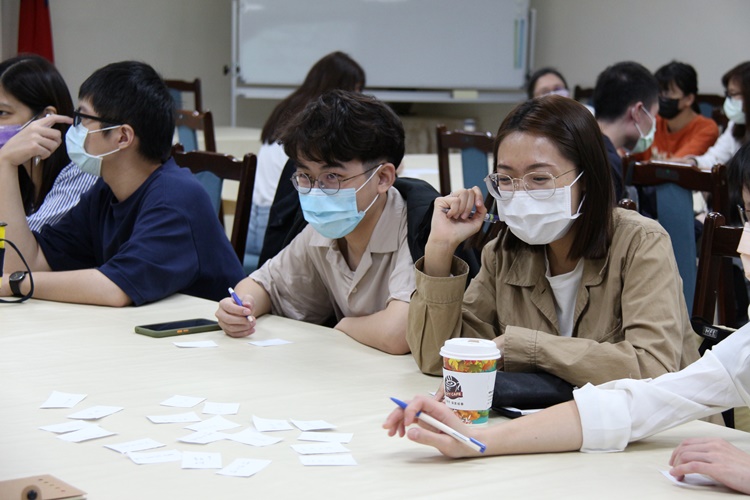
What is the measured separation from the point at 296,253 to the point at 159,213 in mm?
394

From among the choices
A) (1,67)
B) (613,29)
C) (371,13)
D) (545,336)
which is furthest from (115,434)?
(613,29)

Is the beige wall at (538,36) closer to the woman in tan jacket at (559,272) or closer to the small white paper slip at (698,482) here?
the woman in tan jacket at (559,272)

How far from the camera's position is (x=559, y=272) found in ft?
5.94

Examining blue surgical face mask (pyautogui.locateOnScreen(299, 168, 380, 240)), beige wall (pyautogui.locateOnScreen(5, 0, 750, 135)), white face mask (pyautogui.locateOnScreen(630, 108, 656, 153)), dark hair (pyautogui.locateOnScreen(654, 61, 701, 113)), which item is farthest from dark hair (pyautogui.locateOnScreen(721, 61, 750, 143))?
blue surgical face mask (pyautogui.locateOnScreen(299, 168, 380, 240))

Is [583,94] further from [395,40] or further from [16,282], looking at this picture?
[16,282]

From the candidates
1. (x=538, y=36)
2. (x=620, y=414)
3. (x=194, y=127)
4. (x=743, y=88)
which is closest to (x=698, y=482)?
(x=620, y=414)

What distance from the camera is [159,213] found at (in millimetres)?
2365

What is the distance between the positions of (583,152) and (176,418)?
857 millimetres

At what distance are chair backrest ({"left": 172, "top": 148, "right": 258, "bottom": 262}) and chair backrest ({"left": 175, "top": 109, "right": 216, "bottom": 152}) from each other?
62.1 inches

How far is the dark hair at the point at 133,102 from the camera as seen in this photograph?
97.9 inches

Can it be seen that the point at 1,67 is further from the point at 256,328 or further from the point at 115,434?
the point at 115,434

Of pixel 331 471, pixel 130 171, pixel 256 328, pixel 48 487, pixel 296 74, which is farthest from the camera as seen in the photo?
pixel 296 74

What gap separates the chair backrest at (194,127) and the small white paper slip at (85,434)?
10.9ft

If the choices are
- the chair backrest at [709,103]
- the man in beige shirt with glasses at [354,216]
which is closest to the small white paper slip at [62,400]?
the man in beige shirt with glasses at [354,216]
